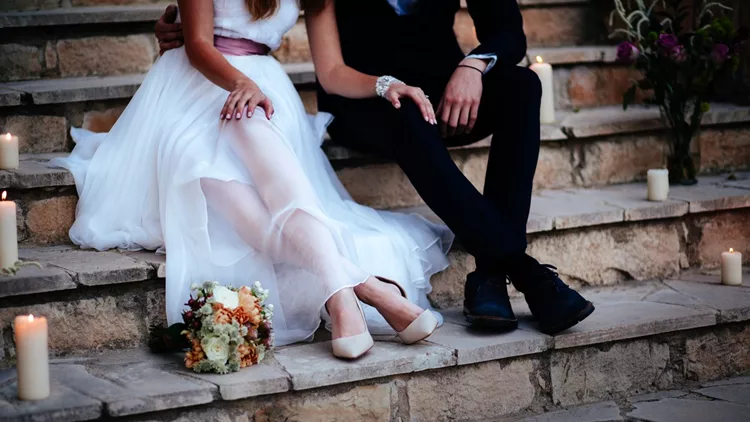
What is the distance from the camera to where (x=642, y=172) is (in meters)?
3.95

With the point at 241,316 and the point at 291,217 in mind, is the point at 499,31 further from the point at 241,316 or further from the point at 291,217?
the point at 241,316

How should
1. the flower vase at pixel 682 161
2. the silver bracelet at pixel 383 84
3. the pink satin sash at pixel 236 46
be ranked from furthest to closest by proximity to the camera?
Answer: the flower vase at pixel 682 161, the pink satin sash at pixel 236 46, the silver bracelet at pixel 383 84

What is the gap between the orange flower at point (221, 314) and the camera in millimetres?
2516

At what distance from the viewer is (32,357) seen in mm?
2336

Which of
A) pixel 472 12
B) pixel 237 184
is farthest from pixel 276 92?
pixel 472 12

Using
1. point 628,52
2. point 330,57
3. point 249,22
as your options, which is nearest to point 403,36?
point 330,57

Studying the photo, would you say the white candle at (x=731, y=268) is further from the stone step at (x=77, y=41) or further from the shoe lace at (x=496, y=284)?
the stone step at (x=77, y=41)

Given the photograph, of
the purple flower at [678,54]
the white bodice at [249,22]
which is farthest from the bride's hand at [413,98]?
the purple flower at [678,54]

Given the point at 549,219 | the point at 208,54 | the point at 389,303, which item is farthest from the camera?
the point at 549,219

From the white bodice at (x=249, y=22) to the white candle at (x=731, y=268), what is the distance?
165 cm

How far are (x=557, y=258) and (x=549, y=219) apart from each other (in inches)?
6.2

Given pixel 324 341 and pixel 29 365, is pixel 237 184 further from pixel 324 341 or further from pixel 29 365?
pixel 29 365

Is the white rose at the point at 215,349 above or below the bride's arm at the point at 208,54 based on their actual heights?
below

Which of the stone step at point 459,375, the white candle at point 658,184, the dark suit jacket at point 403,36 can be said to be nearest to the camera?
the stone step at point 459,375
